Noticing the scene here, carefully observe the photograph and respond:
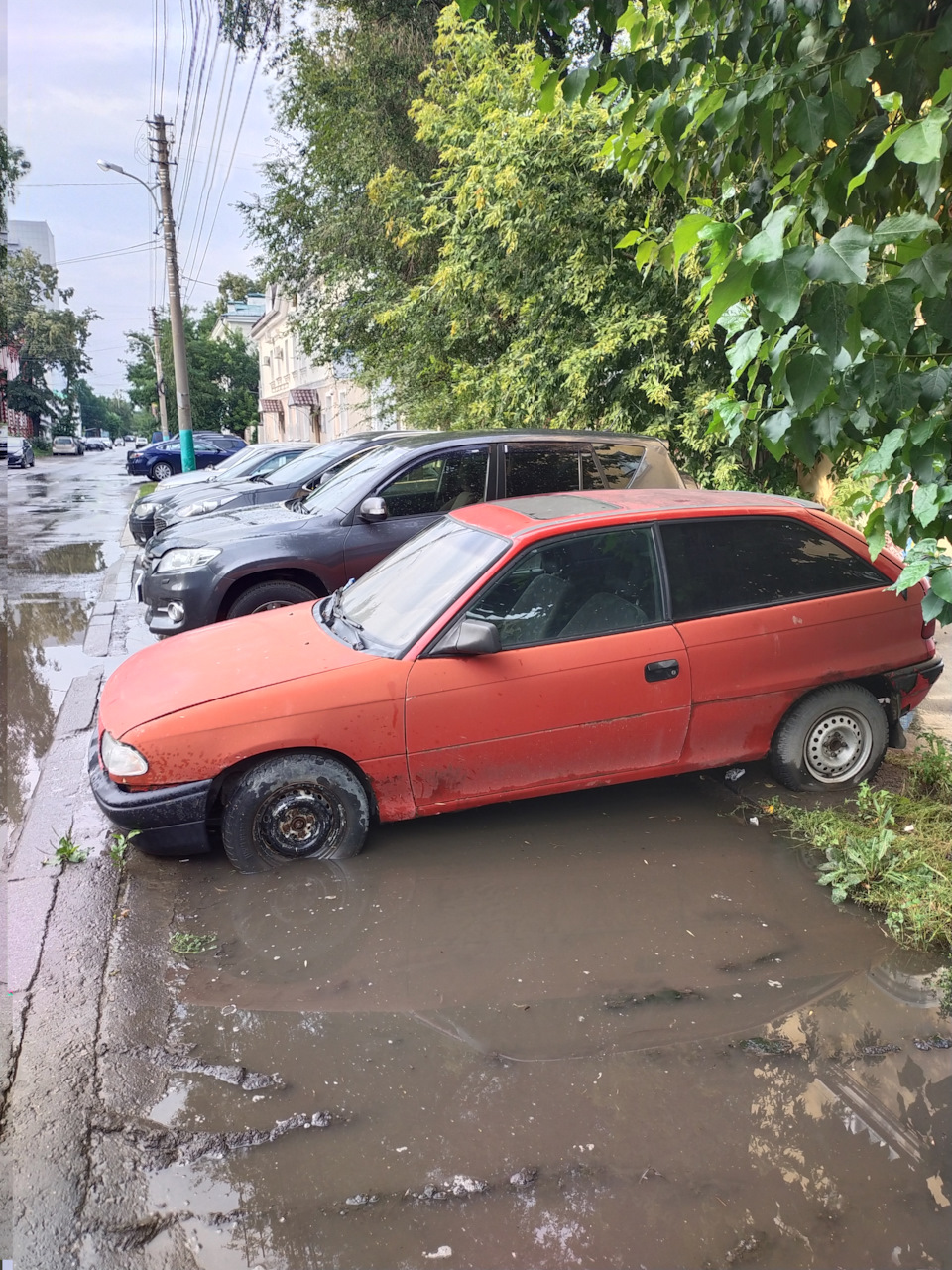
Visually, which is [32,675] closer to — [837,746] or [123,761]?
[123,761]

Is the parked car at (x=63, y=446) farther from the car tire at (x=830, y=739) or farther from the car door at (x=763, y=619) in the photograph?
the car tire at (x=830, y=739)

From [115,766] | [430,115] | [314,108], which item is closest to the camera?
[115,766]

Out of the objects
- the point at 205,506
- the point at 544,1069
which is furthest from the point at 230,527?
the point at 544,1069

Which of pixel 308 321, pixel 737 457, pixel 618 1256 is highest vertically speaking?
pixel 308 321

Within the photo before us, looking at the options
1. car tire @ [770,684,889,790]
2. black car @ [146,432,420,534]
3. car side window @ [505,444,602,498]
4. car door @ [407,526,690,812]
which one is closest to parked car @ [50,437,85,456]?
black car @ [146,432,420,534]

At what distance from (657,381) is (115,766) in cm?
758

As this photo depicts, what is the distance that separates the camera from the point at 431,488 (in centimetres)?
740

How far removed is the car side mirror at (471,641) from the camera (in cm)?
404

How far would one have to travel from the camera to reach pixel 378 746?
4.09m

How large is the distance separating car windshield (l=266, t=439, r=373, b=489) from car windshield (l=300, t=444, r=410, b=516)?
1.36 m

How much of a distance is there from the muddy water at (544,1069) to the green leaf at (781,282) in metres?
2.26

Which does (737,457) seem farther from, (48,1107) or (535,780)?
(48,1107)

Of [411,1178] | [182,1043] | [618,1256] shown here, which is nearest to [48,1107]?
[182,1043]

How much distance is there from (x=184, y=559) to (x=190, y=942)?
3.91m
